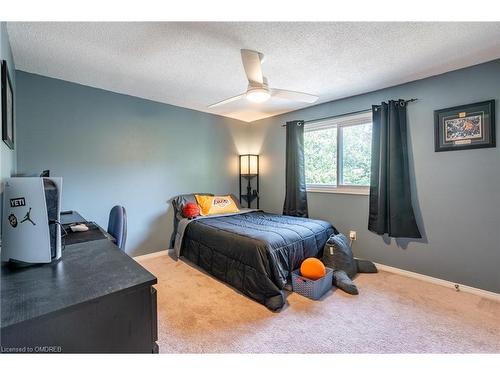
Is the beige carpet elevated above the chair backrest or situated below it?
below

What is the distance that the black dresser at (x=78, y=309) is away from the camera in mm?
674

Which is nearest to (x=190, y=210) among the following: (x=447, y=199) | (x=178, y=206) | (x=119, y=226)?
(x=178, y=206)

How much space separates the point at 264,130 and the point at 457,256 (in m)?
3.18

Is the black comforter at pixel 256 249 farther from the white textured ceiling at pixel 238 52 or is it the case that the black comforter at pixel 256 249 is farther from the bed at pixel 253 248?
the white textured ceiling at pixel 238 52

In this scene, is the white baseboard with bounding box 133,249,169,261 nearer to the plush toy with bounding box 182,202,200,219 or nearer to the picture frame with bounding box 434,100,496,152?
the plush toy with bounding box 182,202,200,219

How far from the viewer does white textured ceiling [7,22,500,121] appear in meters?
1.71

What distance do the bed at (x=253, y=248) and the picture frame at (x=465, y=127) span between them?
5.09ft

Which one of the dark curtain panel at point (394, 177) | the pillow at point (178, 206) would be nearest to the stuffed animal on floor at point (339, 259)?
the dark curtain panel at point (394, 177)

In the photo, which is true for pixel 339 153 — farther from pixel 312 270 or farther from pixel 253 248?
pixel 253 248

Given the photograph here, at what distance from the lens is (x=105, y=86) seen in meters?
2.85

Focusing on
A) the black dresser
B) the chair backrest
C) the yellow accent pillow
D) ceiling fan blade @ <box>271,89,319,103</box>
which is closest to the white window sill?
the yellow accent pillow

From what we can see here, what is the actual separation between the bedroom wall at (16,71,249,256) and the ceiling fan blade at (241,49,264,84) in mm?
1958

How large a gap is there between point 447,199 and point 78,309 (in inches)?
125
